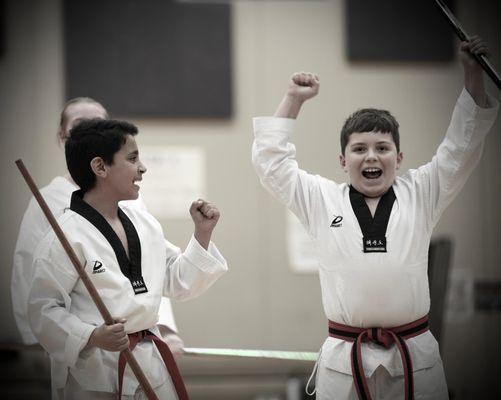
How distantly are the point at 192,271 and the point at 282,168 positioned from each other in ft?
1.34

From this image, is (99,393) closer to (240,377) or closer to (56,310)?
(56,310)

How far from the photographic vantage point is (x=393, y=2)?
4578 mm

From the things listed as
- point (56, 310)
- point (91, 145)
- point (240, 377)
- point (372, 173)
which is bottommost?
point (240, 377)

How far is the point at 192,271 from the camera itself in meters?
2.14

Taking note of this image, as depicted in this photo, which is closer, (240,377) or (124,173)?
(124,173)

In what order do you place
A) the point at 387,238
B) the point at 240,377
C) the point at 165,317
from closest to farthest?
the point at 387,238, the point at 165,317, the point at 240,377

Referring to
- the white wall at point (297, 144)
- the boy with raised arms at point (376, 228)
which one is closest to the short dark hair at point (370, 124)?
the boy with raised arms at point (376, 228)

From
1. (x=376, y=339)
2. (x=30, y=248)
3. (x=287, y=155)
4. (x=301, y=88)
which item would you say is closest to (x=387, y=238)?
(x=376, y=339)

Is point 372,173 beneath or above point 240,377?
above

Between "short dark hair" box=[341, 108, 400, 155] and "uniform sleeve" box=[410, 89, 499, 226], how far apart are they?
5.5 inches

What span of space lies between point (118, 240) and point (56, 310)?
0.25m

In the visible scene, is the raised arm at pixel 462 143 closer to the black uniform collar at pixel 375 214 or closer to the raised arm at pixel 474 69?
the raised arm at pixel 474 69

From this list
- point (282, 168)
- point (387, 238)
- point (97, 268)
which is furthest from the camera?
point (282, 168)

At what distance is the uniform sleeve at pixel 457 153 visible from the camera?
6.74ft
